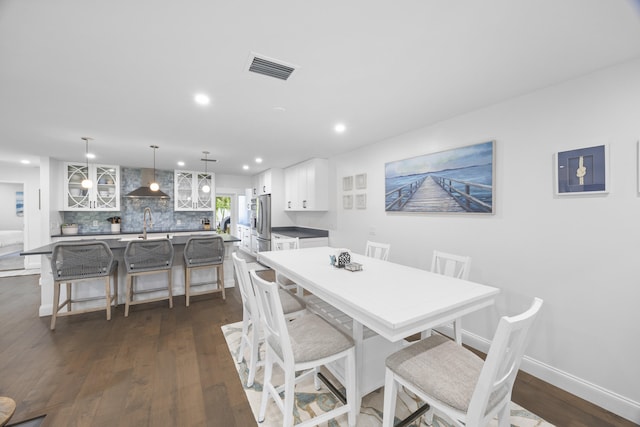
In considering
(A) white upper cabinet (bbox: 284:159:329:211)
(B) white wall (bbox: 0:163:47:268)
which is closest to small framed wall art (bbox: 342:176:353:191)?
(A) white upper cabinet (bbox: 284:159:329:211)

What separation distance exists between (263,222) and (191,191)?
1.95m

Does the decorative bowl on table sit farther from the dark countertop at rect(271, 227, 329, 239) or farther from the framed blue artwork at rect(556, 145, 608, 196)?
the framed blue artwork at rect(556, 145, 608, 196)

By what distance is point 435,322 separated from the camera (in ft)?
4.57

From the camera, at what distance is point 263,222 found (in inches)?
244

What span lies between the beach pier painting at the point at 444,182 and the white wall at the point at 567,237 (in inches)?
4.1

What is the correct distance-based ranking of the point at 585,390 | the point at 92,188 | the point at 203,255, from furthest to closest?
the point at 92,188 < the point at 203,255 < the point at 585,390

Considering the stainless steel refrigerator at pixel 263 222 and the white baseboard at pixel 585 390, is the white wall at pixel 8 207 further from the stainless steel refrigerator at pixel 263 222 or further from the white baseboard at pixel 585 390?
the white baseboard at pixel 585 390

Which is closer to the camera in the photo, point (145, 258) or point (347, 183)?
point (145, 258)

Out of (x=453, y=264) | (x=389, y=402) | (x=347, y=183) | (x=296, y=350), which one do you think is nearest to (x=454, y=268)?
(x=453, y=264)

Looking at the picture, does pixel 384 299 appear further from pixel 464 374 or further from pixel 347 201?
pixel 347 201

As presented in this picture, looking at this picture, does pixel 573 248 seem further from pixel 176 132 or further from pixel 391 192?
pixel 176 132

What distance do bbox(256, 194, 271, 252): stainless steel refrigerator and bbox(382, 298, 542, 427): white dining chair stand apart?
476 centimetres

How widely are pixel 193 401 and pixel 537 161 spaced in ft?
10.9

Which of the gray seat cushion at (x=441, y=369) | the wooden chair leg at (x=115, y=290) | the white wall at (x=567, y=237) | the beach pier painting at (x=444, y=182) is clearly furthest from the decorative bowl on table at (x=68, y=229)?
the white wall at (x=567, y=237)
